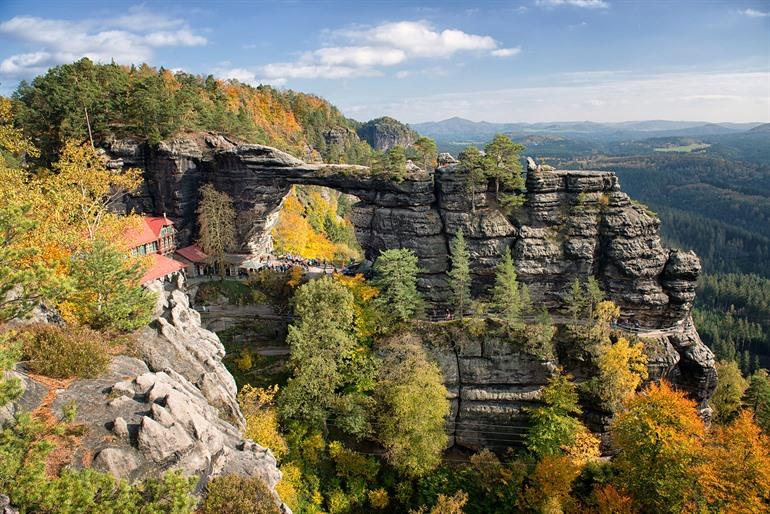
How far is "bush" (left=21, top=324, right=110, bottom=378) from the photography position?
53.7 feet

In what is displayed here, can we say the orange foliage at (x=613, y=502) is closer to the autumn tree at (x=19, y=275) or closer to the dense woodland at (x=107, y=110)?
the autumn tree at (x=19, y=275)

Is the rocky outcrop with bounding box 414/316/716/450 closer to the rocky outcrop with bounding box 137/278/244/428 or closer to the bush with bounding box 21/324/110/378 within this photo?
the rocky outcrop with bounding box 137/278/244/428

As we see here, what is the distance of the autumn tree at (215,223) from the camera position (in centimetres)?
4306

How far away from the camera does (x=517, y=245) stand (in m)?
39.0

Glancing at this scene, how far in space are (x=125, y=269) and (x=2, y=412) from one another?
929 cm

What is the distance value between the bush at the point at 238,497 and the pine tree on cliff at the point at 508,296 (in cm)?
2407

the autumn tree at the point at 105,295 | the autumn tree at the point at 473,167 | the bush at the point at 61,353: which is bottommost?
the bush at the point at 61,353

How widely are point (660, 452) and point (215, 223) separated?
3839 centimetres

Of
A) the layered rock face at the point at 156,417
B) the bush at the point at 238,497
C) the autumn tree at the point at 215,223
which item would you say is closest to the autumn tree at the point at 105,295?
the layered rock face at the point at 156,417

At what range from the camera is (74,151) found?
2777 centimetres

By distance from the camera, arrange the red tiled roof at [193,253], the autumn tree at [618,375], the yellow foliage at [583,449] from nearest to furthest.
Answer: the yellow foliage at [583,449] < the autumn tree at [618,375] < the red tiled roof at [193,253]

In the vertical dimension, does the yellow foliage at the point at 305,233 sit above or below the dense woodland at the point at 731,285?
above

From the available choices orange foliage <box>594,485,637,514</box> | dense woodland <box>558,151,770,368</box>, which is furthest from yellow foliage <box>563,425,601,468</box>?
dense woodland <box>558,151,770,368</box>

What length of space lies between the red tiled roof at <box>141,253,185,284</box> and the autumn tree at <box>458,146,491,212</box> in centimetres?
2592
